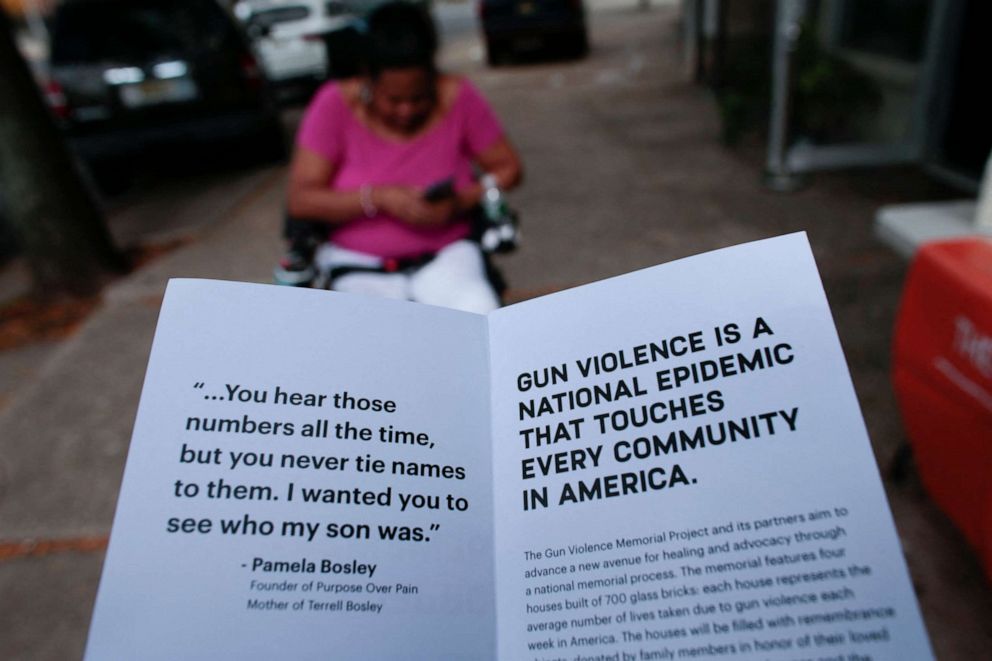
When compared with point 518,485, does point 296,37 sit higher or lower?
lower

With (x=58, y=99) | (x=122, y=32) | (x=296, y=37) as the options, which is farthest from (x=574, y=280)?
(x=296, y=37)

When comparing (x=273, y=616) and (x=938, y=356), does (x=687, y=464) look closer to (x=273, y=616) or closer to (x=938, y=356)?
(x=273, y=616)

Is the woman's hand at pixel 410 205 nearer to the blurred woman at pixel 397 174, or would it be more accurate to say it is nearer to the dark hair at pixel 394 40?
the blurred woman at pixel 397 174

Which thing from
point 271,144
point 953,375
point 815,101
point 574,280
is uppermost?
point 953,375

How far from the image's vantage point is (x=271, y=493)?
82 cm

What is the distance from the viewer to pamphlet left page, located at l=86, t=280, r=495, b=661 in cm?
79

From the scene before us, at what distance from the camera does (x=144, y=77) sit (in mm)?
6066

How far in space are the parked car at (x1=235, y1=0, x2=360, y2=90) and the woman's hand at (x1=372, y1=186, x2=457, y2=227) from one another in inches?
328

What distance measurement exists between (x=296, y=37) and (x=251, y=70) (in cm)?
346

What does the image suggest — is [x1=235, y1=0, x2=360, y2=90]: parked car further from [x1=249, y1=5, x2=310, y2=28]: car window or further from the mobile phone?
the mobile phone

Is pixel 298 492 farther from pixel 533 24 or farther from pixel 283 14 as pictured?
pixel 533 24

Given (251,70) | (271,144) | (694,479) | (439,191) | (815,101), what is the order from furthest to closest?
(271,144), (251,70), (815,101), (439,191), (694,479)

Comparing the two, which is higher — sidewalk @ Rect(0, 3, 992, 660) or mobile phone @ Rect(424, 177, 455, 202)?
mobile phone @ Rect(424, 177, 455, 202)

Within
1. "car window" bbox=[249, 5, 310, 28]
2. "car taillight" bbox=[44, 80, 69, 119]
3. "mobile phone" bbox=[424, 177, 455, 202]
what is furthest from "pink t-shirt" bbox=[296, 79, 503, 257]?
"car window" bbox=[249, 5, 310, 28]
